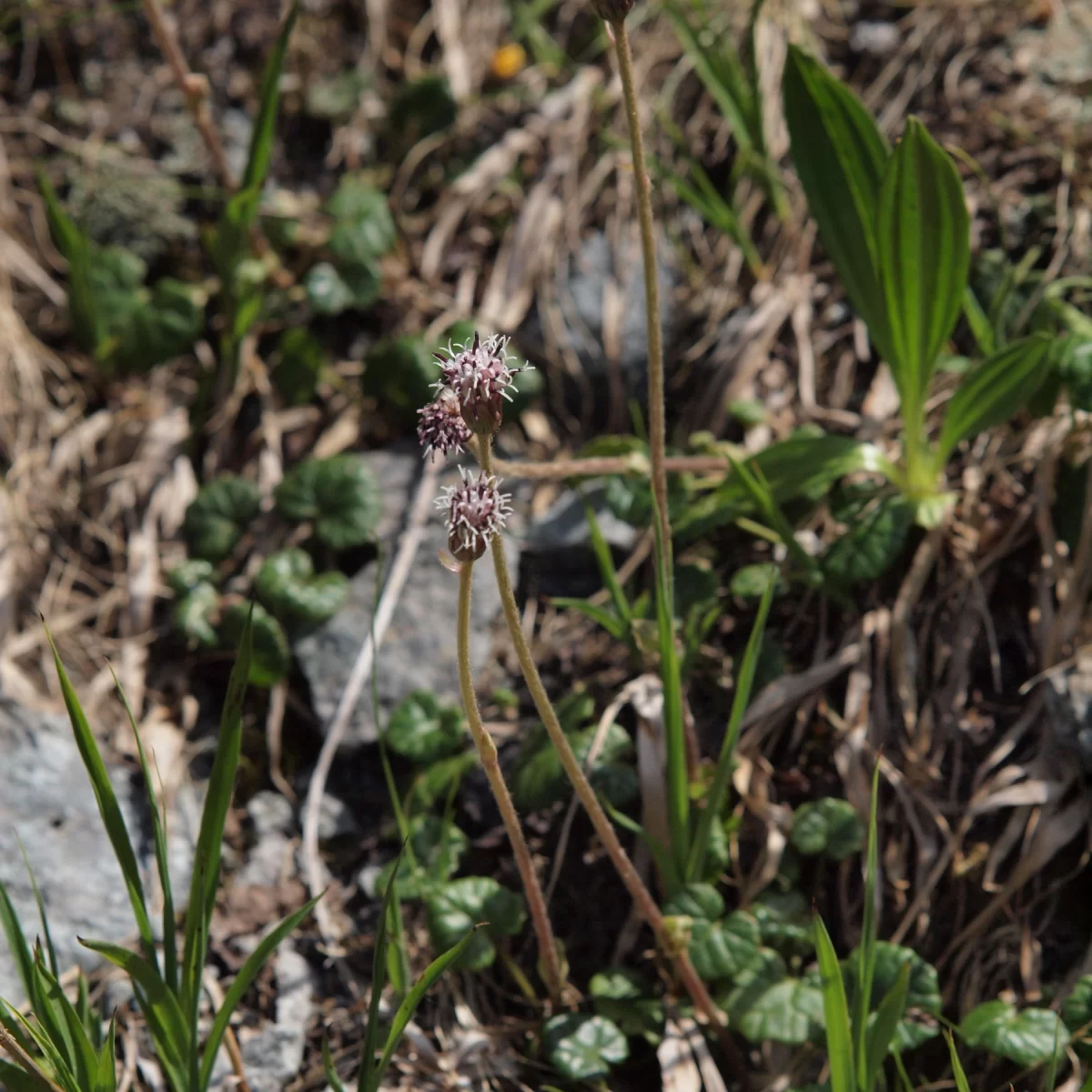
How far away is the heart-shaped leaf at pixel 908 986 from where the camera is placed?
199cm

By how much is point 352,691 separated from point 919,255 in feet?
5.26

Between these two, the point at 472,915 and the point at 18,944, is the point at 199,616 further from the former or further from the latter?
the point at 18,944

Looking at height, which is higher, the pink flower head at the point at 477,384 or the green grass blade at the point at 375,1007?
the pink flower head at the point at 477,384

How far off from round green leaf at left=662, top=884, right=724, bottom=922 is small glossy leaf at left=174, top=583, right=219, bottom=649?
53.6 inches

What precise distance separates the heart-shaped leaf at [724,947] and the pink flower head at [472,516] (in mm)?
977

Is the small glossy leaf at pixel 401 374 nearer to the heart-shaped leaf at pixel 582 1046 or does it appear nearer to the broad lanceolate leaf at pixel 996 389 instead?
the broad lanceolate leaf at pixel 996 389

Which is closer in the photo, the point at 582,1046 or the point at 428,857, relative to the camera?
the point at 582,1046

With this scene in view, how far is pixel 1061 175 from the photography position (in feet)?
9.86

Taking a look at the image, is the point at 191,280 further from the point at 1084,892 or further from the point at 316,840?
the point at 1084,892

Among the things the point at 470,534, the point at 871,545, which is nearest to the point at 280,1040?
the point at 470,534

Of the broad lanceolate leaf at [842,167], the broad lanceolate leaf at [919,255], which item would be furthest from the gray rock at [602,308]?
the broad lanceolate leaf at [919,255]

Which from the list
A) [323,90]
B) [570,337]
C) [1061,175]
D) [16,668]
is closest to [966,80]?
[1061,175]

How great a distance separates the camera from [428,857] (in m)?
2.39

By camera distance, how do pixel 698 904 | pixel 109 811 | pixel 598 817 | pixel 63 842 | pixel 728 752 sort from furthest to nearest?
pixel 63 842, pixel 698 904, pixel 728 752, pixel 598 817, pixel 109 811
